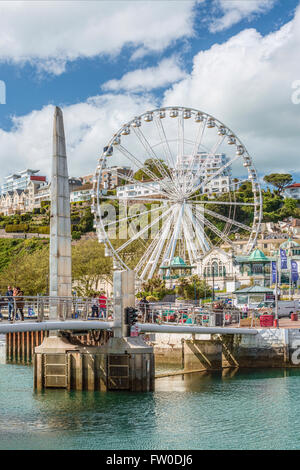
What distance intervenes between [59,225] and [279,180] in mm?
138643

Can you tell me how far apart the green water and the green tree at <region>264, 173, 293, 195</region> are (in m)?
132

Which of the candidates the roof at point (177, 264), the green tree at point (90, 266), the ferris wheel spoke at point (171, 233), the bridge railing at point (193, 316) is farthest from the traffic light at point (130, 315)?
the green tree at point (90, 266)

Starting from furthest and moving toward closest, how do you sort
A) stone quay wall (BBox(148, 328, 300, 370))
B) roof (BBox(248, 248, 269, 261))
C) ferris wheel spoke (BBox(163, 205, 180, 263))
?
roof (BBox(248, 248, 269, 261)), ferris wheel spoke (BBox(163, 205, 180, 263)), stone quay wall (BBox(148, 328, 300, 370))

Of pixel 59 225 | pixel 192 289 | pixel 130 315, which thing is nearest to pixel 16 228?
pixel 192 289

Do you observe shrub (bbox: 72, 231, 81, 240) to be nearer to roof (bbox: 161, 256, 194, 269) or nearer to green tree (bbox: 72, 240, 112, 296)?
green tree (bbox: 72, 240, 112, 296)

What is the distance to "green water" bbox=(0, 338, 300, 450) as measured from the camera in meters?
23.4

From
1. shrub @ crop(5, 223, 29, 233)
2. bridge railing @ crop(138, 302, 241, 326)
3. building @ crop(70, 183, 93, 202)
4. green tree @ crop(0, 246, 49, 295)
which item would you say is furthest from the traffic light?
Result: building @ crop(70, 183, 93, 202)

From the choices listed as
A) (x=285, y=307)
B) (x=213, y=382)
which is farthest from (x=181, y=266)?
(x=213, y=382)

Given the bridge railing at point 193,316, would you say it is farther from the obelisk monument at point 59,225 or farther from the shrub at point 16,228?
the shrub at point 16,228

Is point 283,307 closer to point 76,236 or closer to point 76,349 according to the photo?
point 76,349

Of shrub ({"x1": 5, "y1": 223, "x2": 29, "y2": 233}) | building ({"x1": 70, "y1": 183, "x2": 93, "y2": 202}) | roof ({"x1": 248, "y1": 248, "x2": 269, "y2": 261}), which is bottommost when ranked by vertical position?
roof ({"x1": 248, "y1": 248, "x2": 269, "y2": 261})

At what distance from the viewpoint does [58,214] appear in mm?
32125

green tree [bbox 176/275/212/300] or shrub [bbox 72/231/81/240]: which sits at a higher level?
shrub [bbox 72/231/81/240]
